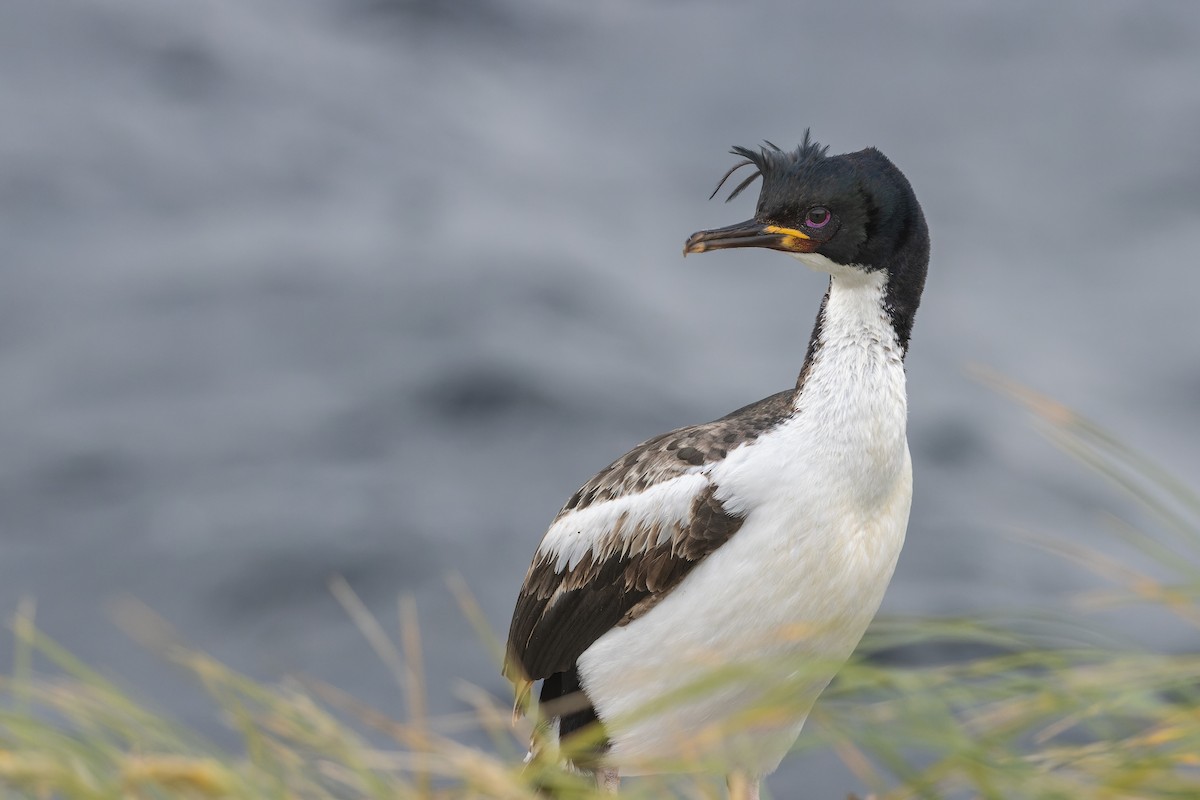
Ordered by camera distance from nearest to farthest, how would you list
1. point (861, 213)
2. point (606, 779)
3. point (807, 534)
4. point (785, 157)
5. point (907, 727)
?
point (907, 727) → point (807, 534) → point (861, 213) → point (785, 157) → point (606, 779)

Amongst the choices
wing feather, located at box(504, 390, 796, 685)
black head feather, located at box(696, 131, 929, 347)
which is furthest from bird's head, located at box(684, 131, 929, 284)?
wing feather, located at box(504, 390, 796, 685)

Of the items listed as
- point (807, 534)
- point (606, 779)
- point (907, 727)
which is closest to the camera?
point (907, 727)

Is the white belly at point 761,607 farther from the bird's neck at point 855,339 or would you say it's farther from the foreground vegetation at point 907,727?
the foreground vegetation at point 907,727

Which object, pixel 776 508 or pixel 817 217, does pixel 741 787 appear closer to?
pixel 776 508

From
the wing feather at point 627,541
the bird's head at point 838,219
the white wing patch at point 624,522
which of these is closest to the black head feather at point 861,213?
the bird's head at point 838,219

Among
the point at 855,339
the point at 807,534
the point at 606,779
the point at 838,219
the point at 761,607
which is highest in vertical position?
the point at 838,219

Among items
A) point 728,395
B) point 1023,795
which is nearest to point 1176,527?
point 1023,795

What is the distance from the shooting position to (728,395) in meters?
14.4

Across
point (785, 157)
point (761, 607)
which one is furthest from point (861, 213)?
point (761, 607)

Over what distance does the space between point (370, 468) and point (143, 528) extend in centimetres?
207

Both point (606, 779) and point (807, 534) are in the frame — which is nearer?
point (807, 534)

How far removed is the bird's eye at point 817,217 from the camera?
5.62 m

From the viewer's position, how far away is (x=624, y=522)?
19.4 ft

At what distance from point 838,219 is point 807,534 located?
3.78 feet
